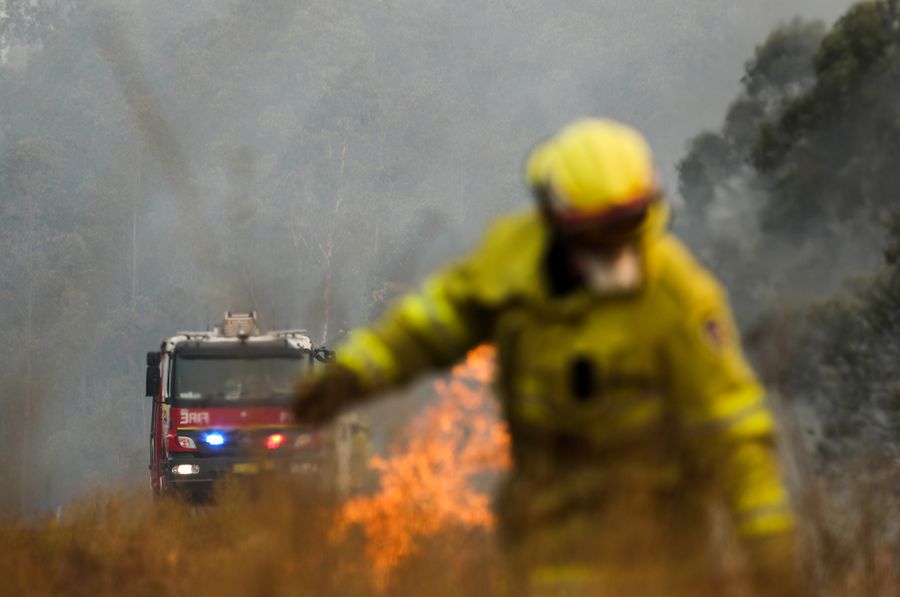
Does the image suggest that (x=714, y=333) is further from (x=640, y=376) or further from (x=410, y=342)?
(x=410, y=342)

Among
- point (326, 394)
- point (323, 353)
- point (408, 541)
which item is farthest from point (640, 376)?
point (323, 353)

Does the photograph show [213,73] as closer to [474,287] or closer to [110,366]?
[110,366]

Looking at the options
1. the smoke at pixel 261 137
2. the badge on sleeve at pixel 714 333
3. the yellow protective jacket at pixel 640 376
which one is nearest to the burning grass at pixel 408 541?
the yellow protective jacket at pixel 640 376

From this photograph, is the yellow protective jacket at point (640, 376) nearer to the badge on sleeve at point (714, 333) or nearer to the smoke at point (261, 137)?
the badge on sleeve at point (714, 333)

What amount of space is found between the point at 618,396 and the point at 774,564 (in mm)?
390

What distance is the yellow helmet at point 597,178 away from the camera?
346 centimetres

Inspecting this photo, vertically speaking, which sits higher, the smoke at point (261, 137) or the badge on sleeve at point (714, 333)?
the smoke at point (261, 137)

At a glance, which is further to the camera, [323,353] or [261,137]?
[261,137]

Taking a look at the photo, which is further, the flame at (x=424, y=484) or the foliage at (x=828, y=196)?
the foliage at (x=828, y=196)

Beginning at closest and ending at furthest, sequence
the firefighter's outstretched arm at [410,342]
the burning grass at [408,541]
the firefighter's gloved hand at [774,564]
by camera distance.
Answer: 1. the firefighter's gloved hand at [774,564]
2. the firefighter's outstretched arm at [410,342]
3. the burning grass at [408,541]

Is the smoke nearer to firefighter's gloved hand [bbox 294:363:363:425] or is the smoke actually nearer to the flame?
the flame

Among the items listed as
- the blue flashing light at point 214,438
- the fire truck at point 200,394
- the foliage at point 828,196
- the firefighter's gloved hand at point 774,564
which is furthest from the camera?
the foliage at point 828,196

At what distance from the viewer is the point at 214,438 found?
21.2m

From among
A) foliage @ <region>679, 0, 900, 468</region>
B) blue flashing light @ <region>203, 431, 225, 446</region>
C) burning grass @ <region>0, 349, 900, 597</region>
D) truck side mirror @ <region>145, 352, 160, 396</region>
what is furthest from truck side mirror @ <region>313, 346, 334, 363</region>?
burning grass @ <region>0, 349, 900, 597</region>
